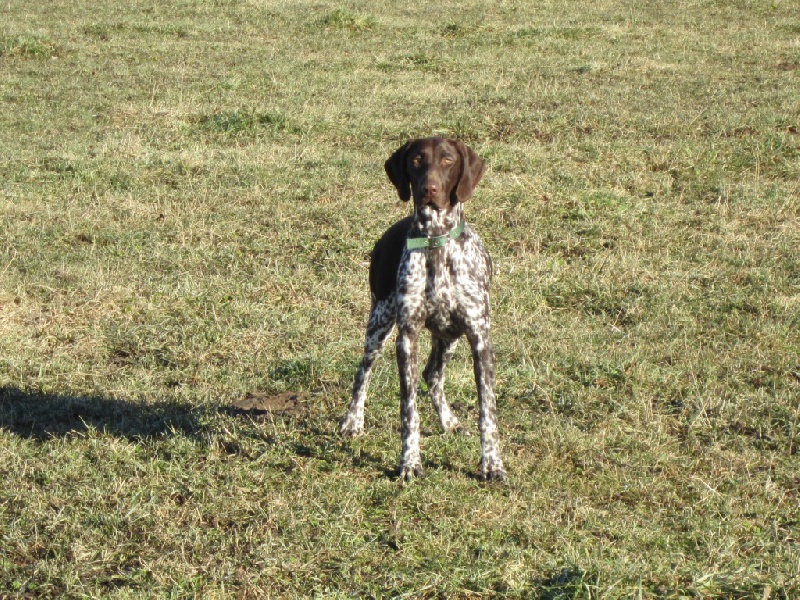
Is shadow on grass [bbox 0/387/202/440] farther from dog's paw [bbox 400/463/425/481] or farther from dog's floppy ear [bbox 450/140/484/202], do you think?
dog's floppy ear [bbox 450/140/484/202]

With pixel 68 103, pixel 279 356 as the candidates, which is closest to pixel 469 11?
pixel 68 103

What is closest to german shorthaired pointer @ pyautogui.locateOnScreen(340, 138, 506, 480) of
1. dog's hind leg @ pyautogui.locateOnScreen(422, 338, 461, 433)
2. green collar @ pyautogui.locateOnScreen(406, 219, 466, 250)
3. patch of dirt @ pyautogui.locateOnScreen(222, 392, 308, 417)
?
green collar @ pyautogui.locateOnScreen(406, 219, 466, 250)

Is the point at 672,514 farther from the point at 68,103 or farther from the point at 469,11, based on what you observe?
the point at 469,11

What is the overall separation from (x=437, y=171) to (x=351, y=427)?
5.45ft

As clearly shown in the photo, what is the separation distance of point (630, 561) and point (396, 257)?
2.20m

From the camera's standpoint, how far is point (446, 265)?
19.3 feet

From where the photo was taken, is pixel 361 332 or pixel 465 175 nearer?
pixel 465 175

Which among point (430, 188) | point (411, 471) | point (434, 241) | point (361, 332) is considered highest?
point (430, 188)

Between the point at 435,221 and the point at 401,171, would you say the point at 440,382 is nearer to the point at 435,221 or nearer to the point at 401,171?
the point at 435,221

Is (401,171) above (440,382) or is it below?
above

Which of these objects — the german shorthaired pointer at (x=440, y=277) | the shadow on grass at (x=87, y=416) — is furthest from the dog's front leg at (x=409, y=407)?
the shadow on grass at (x=87, y=416)

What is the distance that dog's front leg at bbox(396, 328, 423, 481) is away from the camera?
5879 mm

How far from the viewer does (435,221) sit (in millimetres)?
5938

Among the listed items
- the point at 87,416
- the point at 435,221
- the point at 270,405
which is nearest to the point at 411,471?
the point at 435,221
